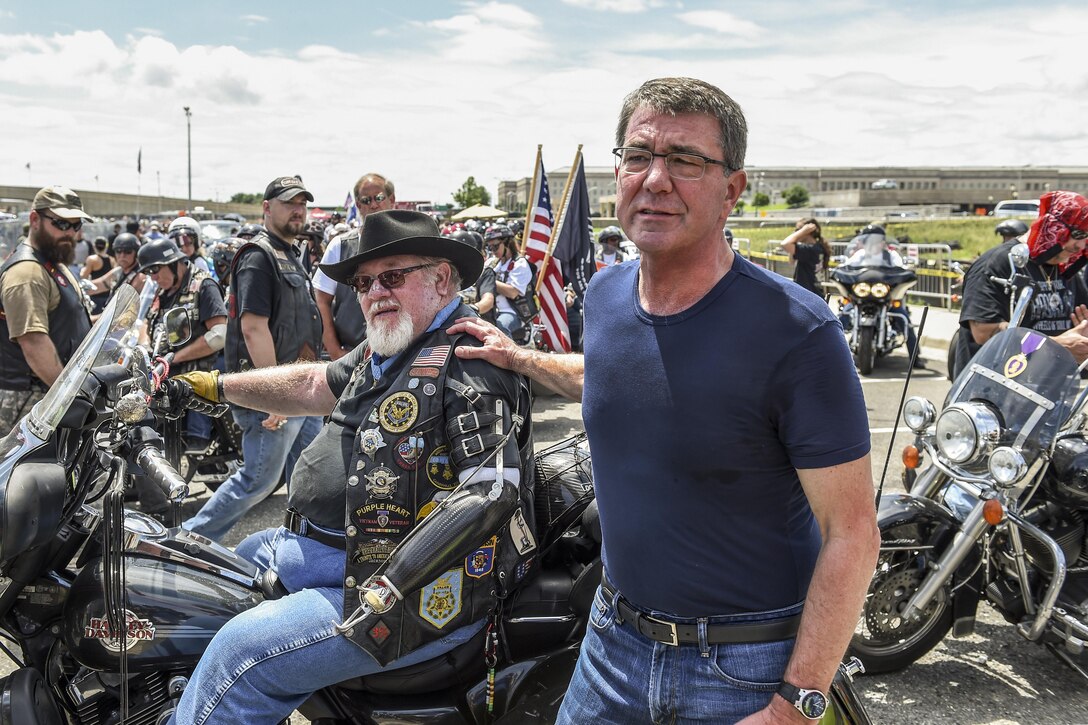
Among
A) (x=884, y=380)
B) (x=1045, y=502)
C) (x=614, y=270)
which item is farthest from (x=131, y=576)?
(x=884, y=380)

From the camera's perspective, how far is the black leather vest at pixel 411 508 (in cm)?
222

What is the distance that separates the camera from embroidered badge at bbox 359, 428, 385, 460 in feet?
7.48

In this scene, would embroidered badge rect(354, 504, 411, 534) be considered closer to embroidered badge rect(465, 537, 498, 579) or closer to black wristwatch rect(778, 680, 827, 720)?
embroidered badge rect(465, 537, 498, 579)

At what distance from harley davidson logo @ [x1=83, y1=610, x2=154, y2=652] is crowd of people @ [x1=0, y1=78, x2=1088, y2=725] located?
0.24m

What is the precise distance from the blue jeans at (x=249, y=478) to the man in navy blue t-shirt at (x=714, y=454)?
2955mm

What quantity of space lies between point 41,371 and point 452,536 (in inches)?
139

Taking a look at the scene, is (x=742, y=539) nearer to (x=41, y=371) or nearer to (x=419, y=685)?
(x=419, y=685)

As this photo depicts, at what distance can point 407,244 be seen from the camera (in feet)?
8.21

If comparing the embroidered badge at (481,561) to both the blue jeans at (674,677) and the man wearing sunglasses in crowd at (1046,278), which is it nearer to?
the blue jeans at (674,677)

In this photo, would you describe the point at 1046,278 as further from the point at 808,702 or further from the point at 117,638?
the point at 117,638

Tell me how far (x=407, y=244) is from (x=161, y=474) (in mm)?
889

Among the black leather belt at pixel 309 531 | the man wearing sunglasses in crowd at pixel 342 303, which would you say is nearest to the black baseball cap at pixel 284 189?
the man wearing sunglasses in crowd at pixel 342 303

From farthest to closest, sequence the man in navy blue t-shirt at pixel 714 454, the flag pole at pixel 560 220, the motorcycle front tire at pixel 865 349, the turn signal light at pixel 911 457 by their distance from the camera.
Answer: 1. the motorcycle front tire at pixel 865 349
2. the flag pole at pixel 560 220
3. the turn signal light at pixel 911 457
4. the man in navy blue t-shirt at pixel 714 454

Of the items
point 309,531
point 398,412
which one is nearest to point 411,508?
point 398,412
